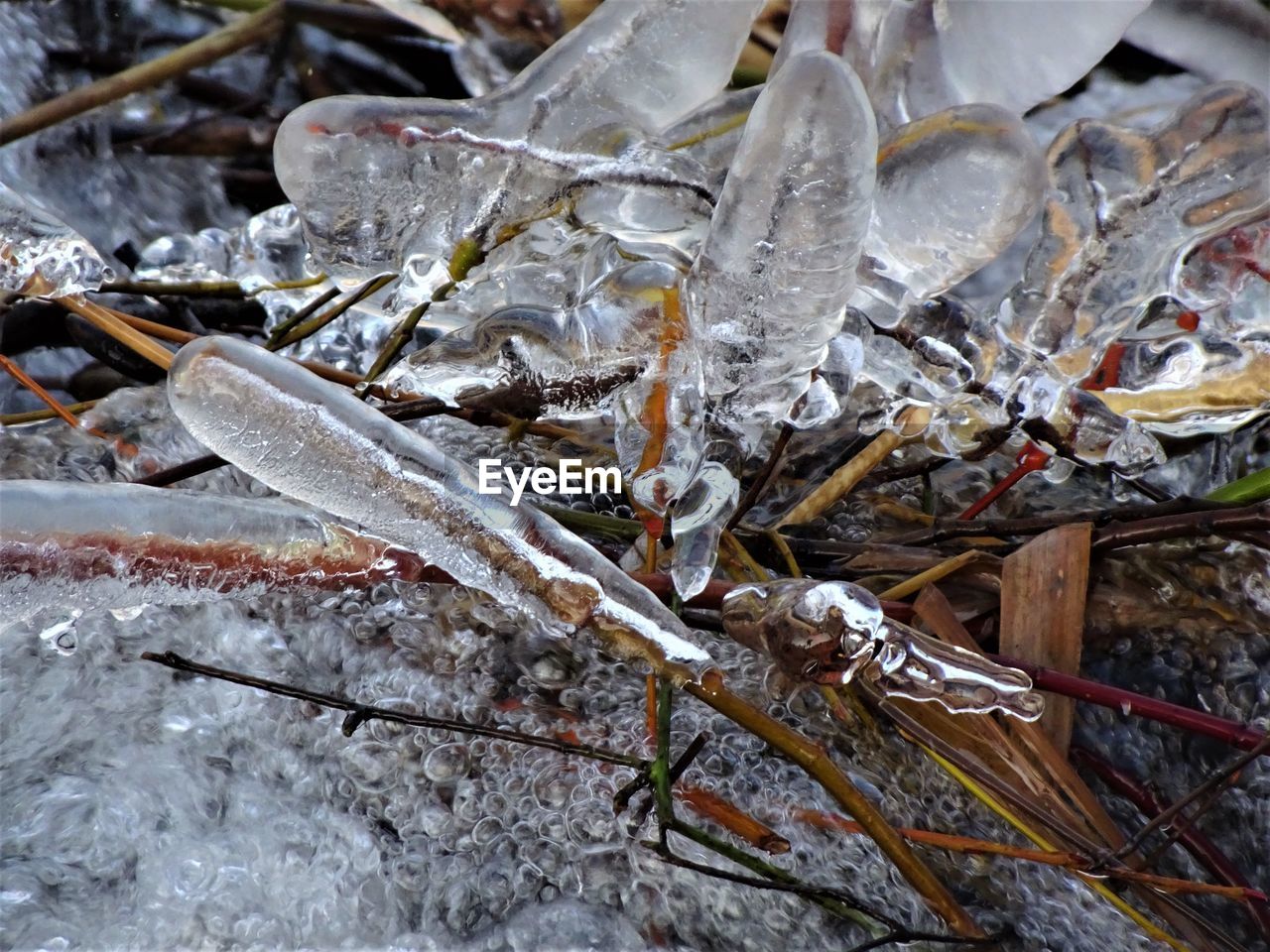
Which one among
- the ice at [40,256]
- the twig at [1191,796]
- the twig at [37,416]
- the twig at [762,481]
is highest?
the ice at [40,256]

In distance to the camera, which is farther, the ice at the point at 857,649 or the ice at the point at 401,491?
the ice at the point at 857,649

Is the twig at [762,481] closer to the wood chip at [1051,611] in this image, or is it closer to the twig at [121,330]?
the wood chip at [1051,611]

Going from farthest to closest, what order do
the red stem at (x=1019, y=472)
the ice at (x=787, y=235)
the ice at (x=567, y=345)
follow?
the red stem at (x=1019, y=472)
the ice at (x=567, y=345)
the ice at (x=787, y=235)

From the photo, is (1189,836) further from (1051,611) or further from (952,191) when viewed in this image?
(952,191)

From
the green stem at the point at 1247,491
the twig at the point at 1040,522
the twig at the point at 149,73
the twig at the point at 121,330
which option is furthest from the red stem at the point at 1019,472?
the twig at the point at 149,73

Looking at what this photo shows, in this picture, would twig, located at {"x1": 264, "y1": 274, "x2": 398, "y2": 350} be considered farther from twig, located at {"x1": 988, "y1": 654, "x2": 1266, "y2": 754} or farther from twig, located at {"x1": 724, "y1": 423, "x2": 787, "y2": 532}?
twig, located at {"x1": 988, "y1": 654, "x2": 1266, "y2": 754}

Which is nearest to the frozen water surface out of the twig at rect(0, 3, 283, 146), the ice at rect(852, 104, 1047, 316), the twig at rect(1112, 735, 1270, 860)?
the ice at rect(852, 104, 1047, 316)
